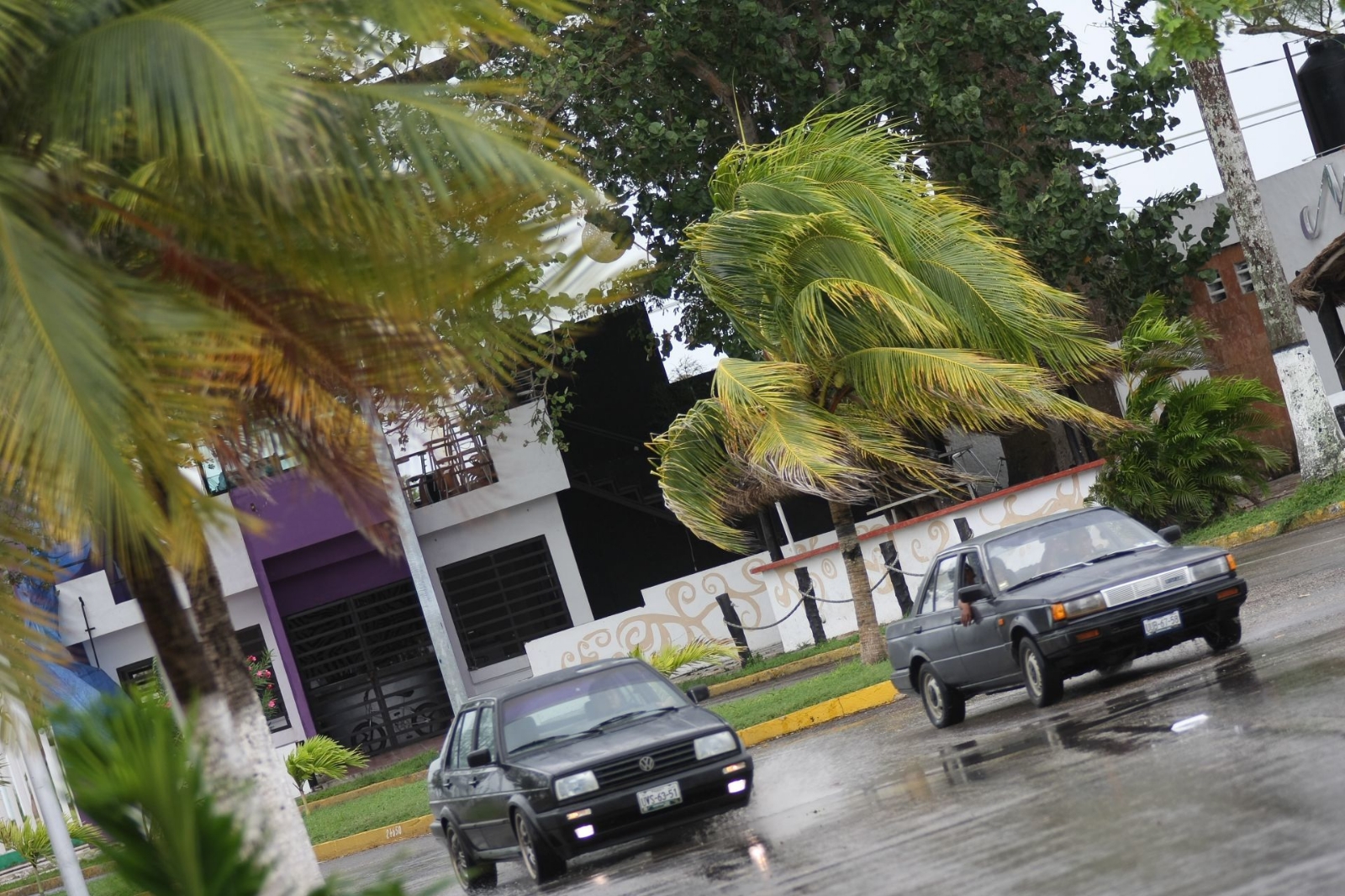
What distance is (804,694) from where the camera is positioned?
17.5m

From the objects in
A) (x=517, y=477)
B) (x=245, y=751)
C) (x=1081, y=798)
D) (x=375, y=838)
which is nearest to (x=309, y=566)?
(x=517, y=477)

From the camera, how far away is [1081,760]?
947 cm

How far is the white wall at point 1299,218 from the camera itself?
29672 mm

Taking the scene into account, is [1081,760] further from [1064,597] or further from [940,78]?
[940,78]

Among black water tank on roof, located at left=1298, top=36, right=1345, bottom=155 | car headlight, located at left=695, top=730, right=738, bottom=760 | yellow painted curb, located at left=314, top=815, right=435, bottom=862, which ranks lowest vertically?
yellow painted curb, located at left=314, top=815, right=435, bottom=862

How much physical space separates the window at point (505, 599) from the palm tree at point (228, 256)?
22.1m

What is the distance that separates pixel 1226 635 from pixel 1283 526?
9400 millimetres

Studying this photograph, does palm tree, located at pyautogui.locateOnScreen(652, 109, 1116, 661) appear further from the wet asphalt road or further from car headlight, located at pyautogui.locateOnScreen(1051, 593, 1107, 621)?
car headlight, located at pyautogui.locateOnScreen(1051, 593, 1107, 621)

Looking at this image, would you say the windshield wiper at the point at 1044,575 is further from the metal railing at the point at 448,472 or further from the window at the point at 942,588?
the metal railing at the point at 448,472

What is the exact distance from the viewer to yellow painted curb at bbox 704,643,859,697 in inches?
887

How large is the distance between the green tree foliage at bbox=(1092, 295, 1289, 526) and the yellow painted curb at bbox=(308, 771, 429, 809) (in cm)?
1124

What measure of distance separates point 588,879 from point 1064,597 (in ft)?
13.3

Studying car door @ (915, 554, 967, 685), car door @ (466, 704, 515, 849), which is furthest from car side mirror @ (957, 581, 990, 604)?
car door @ (466, 704, 515, 849)

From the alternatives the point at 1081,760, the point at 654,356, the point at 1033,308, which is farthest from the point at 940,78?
the point at 1081,760
